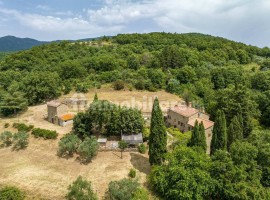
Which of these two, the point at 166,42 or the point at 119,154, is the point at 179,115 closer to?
the point at 119,154

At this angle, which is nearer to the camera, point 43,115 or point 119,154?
point 119,154

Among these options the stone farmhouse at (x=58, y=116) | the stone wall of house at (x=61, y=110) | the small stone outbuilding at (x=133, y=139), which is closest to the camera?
the small stone outbuilding at (x=133, y=139)

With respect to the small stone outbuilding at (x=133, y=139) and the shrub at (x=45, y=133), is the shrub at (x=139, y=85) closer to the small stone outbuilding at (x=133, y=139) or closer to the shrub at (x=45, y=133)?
the small stone outbuilding at (x=133, y=139)

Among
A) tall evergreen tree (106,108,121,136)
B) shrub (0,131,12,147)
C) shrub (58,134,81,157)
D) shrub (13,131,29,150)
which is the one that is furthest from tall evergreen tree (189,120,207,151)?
shrub (0,131,12,147)

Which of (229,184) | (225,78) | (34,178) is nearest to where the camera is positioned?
(229,184)

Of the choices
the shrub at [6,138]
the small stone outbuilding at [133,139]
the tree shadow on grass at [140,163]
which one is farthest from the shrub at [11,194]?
the small stone outbuilding at [133,139]

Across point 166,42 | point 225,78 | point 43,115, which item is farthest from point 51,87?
point 166,42

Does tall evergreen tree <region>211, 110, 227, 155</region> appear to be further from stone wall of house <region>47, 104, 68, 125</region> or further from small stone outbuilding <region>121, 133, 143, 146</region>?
stone wall of house <region>47, 104, 68, 125</region>
